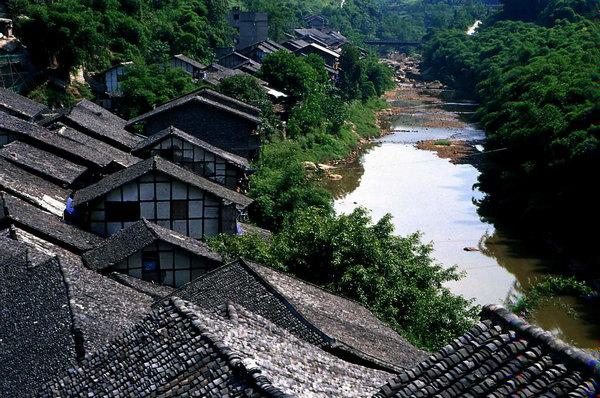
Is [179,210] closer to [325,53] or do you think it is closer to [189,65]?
[189,65]

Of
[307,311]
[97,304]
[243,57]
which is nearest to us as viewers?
[307,311]

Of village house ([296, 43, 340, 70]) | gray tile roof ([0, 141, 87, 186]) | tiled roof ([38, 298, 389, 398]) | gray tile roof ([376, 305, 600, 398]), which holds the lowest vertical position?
village house ([296, 43, 340, 70])

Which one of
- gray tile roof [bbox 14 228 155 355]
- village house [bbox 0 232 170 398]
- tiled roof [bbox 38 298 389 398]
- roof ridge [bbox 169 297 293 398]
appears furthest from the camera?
gray tile roof [bbox 14 228 155 355]

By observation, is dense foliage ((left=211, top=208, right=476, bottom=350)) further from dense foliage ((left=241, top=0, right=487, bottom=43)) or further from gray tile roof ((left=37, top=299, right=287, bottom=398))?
dense foliage ((left=241, top=0, right=487, bottom=43))

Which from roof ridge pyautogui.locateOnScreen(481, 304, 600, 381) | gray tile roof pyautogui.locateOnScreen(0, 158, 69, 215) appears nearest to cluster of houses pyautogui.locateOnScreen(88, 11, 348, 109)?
gray tile roof pyautogui.locateOnScreen(0, 158, 69, 215)

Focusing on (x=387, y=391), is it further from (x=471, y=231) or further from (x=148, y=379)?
(x=471, y=231)

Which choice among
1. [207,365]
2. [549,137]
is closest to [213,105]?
[549,137]

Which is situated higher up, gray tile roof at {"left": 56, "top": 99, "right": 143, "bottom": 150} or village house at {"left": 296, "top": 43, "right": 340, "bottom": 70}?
gray tile roof at {"left": 56, "top": 99, "right": 143, "bottom": 150}

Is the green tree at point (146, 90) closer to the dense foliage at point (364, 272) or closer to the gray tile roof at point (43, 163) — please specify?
the gray tile roof at point (43, 163)
